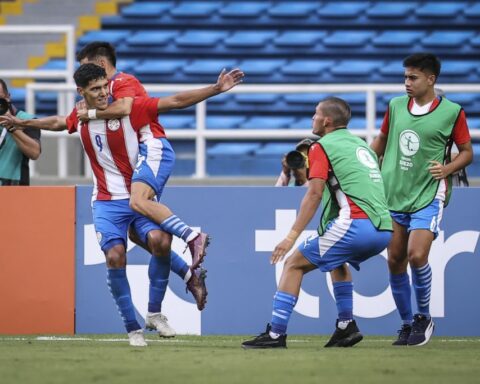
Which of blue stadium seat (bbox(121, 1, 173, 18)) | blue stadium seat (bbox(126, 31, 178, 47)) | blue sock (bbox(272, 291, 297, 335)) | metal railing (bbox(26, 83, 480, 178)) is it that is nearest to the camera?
blue sock (bbox(272, 291, 297, 335))

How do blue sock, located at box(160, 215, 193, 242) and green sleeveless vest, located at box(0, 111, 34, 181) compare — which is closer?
blue sock, located at box(160, 215, 193, 242)

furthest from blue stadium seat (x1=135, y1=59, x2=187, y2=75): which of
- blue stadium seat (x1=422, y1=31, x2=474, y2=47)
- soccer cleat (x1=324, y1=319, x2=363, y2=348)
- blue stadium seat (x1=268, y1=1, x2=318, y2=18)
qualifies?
soccer cleat (x1=324, y1=319, x2=363, y2=348)

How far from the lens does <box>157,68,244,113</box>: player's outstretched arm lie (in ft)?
25.0

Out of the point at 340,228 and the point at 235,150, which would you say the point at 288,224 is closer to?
the point at 340,228

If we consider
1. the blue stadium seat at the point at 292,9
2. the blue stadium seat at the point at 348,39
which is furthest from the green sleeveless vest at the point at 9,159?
the blue stadium seat at the point at 292,9

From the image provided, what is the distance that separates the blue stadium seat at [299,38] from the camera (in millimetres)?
17562

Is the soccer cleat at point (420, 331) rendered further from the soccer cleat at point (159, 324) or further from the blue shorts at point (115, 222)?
the blue shorts at point (115, 222)

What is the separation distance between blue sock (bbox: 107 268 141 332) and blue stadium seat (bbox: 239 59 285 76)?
951cm

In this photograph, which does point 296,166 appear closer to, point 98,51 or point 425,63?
point 425,63

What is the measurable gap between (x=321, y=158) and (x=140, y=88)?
1532 mm

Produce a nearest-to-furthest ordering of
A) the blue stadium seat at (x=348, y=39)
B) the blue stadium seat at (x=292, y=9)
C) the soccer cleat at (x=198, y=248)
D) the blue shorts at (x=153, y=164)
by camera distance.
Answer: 1. the soccer cleat at (x=198, y=248)
2. the blue shorts at (x=153, y=164)
3. the blue stadium seat at (x=348, y=39)
4. the blue stadium seat at (x=292, y=9)

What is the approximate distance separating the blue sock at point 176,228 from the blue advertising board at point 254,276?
1825 millimetres

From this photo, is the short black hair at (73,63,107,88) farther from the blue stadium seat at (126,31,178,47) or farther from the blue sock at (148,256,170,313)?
the blue stadium seat at (126,31,178,47)

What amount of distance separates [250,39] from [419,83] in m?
9.64
